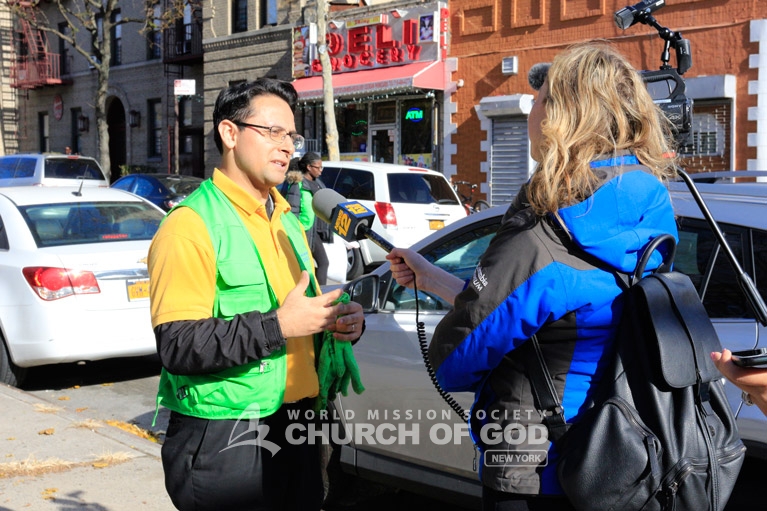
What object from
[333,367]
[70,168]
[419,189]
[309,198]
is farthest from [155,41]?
[333,367]

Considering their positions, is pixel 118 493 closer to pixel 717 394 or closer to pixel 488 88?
pixel 717 394

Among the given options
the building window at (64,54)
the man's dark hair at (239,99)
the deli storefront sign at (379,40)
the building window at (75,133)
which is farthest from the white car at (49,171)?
the man's dark hair at (239,99)

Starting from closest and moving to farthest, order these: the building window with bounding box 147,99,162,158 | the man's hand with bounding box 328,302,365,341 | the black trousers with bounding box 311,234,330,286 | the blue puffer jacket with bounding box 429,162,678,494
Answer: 1. the blue puffer jacket with bounding box 429,162,678,494
2. the man's hand with bounding box 328,302,365,341
3. the black trousers with bounding box 311,234,330,286
4. the building window with bounding box 147,99,162,158

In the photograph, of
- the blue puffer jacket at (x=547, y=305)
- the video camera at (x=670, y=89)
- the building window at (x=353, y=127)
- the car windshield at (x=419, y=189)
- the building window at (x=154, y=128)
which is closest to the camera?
the blue puffer jacket at (x=547, y=305)

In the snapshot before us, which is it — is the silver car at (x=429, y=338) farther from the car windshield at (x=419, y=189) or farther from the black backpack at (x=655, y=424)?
the car windshield at (x=419, y=189)

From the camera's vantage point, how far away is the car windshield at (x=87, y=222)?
283 inches

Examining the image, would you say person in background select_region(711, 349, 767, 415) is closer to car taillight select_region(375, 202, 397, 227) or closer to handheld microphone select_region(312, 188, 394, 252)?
handheld microphone select_region(312, 188, 394, 252)

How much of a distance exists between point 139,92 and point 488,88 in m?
16.0

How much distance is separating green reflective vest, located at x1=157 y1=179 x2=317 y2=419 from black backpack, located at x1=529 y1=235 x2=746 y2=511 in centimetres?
94

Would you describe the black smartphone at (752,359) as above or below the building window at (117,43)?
below

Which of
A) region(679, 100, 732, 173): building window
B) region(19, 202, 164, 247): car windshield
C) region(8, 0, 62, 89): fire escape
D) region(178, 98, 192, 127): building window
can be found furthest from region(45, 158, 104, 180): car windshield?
region(8, 0, 62, 89): fire escape

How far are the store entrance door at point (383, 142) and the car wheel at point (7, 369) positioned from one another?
15063mm

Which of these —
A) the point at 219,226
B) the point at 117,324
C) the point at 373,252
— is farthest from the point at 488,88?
the point at 219,226

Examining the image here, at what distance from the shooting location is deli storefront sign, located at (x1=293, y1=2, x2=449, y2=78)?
20.0 m
